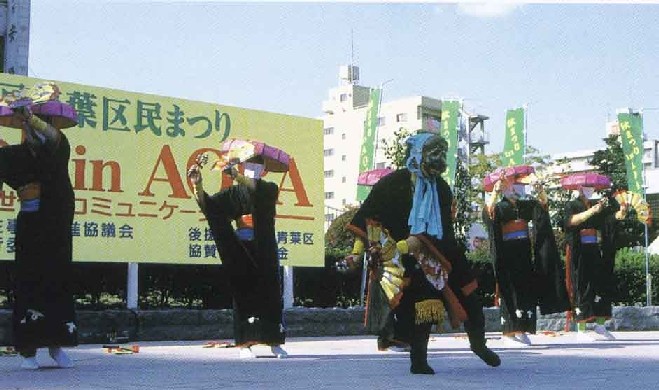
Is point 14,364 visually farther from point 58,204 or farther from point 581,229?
point 581,229

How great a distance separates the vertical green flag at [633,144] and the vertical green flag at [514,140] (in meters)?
1.75

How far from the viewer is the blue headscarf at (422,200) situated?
6.02 metres

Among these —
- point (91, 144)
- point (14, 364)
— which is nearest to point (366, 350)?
point (14, 364)

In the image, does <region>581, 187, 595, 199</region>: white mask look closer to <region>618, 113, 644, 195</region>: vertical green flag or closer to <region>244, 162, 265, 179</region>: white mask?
<region>244, 162, 265, 179</region>: white mask

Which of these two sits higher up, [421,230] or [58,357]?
[421,230]

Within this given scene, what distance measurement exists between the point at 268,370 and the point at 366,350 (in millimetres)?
2861

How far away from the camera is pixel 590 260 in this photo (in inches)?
420

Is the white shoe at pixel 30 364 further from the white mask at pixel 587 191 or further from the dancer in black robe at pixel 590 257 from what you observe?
the white mask at pixel 587 191

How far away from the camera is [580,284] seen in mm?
10805

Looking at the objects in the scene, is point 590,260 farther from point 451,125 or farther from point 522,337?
point 451,125

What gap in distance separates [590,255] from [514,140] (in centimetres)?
693

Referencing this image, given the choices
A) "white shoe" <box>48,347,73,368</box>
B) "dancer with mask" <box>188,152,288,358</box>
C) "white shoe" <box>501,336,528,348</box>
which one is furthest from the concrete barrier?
"white shoe" <box>48,347,73,368</box>

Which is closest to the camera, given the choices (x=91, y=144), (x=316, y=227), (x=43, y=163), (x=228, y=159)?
(x=43, y=163)

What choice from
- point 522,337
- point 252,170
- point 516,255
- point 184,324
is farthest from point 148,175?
point 522,337
